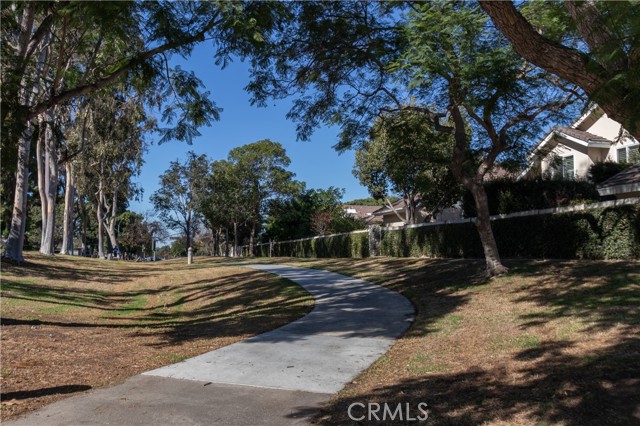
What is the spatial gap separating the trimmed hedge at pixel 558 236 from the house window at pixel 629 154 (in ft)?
18.2

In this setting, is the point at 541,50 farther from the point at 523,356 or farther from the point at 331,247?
the point at 331,247

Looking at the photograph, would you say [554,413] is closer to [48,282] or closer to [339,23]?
[339,23]

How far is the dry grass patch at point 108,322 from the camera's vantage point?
240 inches

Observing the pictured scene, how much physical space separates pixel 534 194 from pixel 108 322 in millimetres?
14312

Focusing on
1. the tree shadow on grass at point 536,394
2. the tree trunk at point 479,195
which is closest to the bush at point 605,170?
the tree trunk at point 479,195

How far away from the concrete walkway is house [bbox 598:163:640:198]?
9710 mm

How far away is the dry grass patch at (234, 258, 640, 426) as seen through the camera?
177 inches

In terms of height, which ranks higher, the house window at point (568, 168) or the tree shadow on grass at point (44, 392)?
the house window at point (568, 168)

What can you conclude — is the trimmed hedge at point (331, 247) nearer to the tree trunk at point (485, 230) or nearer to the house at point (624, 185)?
the house at point (624, 185)

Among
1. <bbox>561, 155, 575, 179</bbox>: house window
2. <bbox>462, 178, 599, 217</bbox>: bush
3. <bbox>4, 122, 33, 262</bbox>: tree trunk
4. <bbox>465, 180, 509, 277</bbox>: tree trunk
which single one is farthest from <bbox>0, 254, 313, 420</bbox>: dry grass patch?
<bbox>561, 155, 575, 179</bbox>: house window

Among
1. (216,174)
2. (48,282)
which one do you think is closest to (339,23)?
(48,282)

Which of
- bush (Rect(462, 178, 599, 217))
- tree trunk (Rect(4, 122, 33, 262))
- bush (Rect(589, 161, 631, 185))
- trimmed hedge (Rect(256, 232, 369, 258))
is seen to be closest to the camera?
bush (Rect(462, 178, 599, 217))

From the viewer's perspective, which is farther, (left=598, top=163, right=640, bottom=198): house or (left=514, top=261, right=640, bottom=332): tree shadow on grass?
(left=598, top=163, right=640, bottom=198): house

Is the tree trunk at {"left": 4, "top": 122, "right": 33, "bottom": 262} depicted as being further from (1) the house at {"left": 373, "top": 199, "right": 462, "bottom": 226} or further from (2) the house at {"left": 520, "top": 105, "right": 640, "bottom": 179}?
(2) the house at {"left": 520, "top": 105, "right": 640, "bottom": 179}
